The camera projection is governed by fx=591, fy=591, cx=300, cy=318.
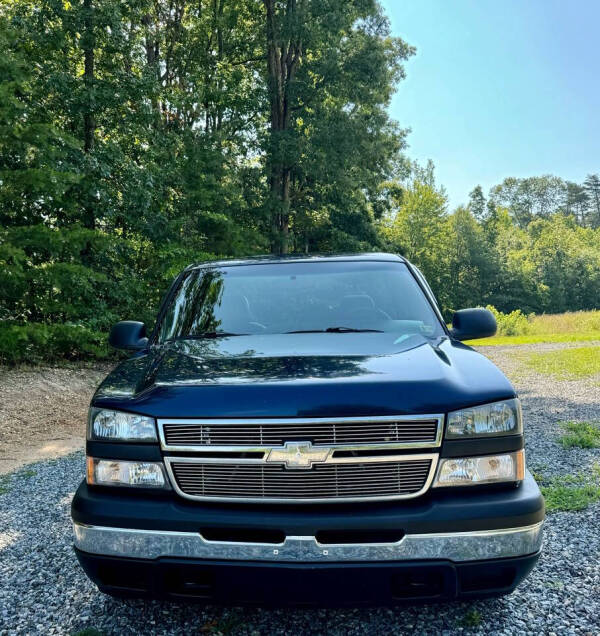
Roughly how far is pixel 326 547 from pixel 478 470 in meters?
0.66

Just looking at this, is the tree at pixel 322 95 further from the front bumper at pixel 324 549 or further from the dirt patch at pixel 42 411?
the front bumper at pixel 324 549

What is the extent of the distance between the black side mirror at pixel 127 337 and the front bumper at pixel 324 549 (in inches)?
60.1

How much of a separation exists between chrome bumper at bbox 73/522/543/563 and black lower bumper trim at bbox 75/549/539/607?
26mm

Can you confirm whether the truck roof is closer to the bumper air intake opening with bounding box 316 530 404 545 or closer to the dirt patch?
the bumper air intake opening with bounding box 316 530 404 545

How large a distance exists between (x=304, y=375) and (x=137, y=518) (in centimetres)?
84

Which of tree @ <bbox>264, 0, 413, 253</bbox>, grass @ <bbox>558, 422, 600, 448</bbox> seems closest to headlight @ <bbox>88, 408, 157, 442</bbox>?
grass @ <bbox>558, 422, 600, 448</bbox>

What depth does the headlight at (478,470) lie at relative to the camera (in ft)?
7.41

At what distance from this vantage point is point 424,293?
3713mm

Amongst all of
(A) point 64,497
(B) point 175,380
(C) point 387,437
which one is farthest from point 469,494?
(A) point 64,497

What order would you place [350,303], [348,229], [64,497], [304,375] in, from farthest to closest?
1. [348,229]
2. [64,497]
3. [350,303]
4. [304,375]

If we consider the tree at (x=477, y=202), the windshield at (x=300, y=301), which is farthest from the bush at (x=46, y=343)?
the tree at (x=477, y=202)

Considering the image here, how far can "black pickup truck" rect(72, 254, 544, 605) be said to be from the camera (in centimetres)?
217

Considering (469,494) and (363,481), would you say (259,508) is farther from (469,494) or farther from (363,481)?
(469,494)

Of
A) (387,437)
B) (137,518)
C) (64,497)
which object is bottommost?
(64,497)
